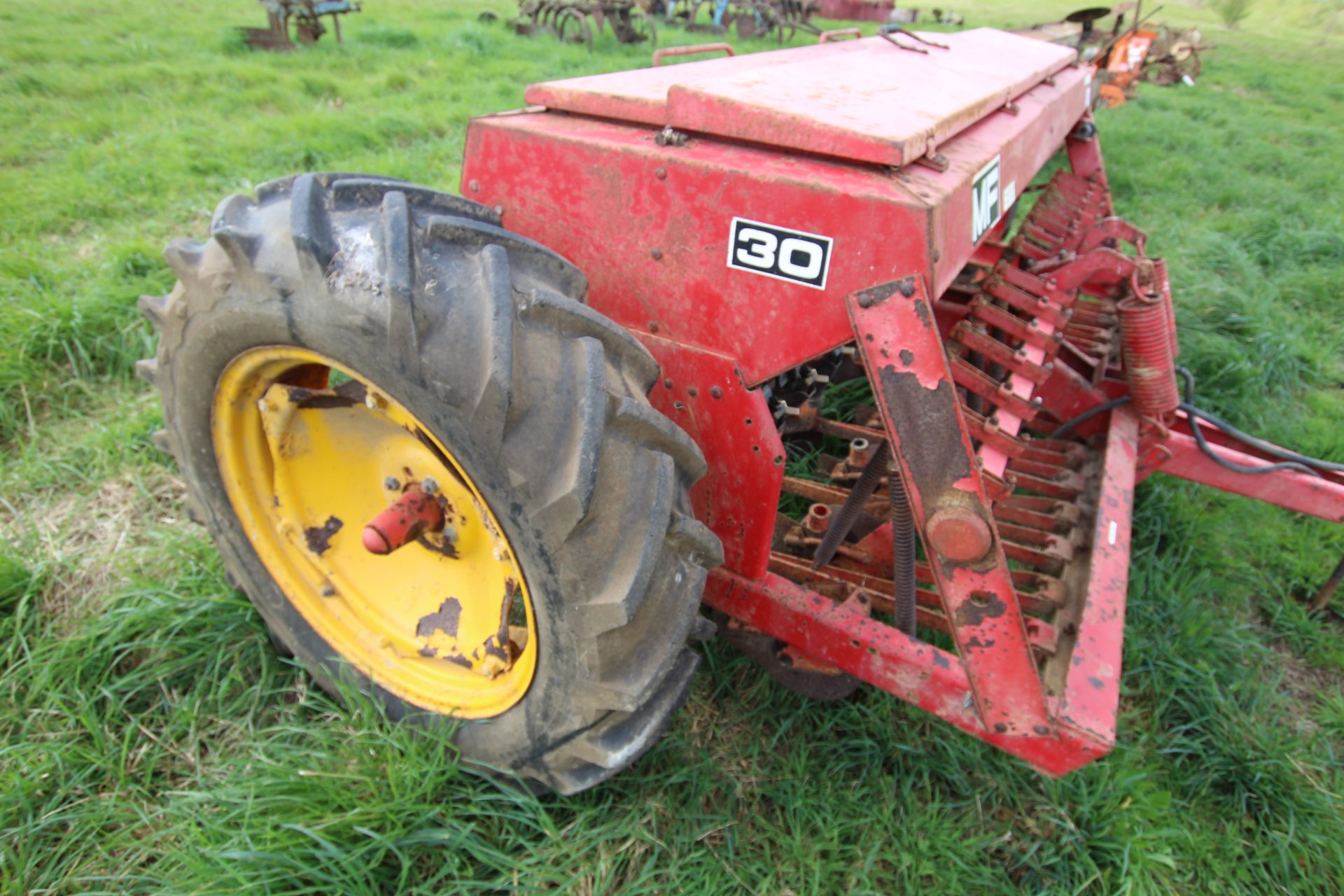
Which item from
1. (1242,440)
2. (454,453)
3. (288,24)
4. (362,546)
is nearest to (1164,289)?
(1242,440)

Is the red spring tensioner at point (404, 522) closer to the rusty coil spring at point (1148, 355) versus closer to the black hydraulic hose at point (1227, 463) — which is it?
the rusty coil spring at point (1148, 355)

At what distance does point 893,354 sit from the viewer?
1275 millimetres

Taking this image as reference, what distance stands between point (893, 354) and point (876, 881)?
1.08 meters

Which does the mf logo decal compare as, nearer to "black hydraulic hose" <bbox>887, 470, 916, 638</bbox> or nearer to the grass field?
"black hydraulic hose" <bbox>887, 470, 916, 638</bbox>

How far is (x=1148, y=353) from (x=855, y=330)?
4.45 ft

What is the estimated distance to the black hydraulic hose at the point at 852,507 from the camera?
1640 millimetres

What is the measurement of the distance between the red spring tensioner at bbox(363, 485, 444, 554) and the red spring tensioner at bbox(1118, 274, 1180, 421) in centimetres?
187

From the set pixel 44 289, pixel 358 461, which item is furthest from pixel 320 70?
pixel 358 461

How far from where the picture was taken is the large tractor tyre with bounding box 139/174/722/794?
46.6 inches

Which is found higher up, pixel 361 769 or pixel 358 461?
pixel 358 461

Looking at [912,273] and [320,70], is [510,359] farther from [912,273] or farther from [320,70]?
[320,70]

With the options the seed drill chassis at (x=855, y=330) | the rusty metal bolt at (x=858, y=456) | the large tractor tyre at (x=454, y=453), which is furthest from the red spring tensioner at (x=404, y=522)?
the rusty metal bolt at (x=858, y=456)

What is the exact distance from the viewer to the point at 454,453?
126 centimetres

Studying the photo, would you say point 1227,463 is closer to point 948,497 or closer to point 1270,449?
point 1270,449
